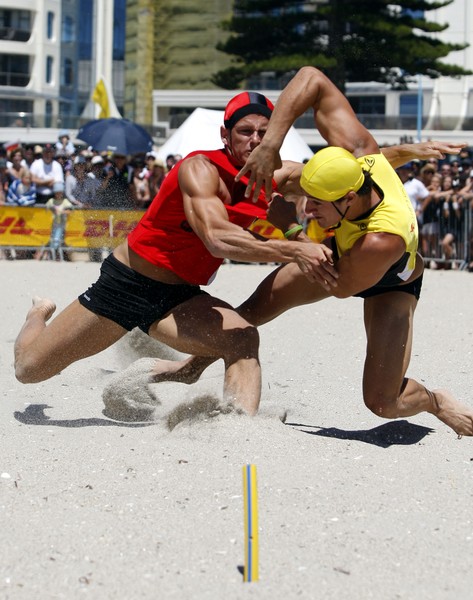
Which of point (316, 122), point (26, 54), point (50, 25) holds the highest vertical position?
point (50, 25)

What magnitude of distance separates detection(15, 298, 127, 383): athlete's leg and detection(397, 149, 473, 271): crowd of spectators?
383 inches

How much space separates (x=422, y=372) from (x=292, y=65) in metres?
21.5

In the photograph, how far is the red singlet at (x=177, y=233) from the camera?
498cm

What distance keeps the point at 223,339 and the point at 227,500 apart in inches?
44.4

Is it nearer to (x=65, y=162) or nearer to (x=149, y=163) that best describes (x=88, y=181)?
(x=149, y=163)

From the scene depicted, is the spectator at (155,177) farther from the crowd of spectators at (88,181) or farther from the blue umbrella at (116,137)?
the blue umbrella at (116,137)

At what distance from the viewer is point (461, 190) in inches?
580

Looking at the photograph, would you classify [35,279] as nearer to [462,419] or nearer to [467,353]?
[467,353]

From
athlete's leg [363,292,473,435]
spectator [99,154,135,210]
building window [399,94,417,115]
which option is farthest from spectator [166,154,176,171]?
building window [399,94,417,115]

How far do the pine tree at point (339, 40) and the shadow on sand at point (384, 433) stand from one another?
21860 mm

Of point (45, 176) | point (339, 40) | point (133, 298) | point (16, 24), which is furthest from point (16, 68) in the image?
point (133, 298)

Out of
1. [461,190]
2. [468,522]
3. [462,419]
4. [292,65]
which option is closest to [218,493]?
[468,522]

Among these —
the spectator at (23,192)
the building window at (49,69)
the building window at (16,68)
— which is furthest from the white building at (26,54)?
the spectator at (23,192)

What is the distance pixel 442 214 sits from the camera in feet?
48.2
